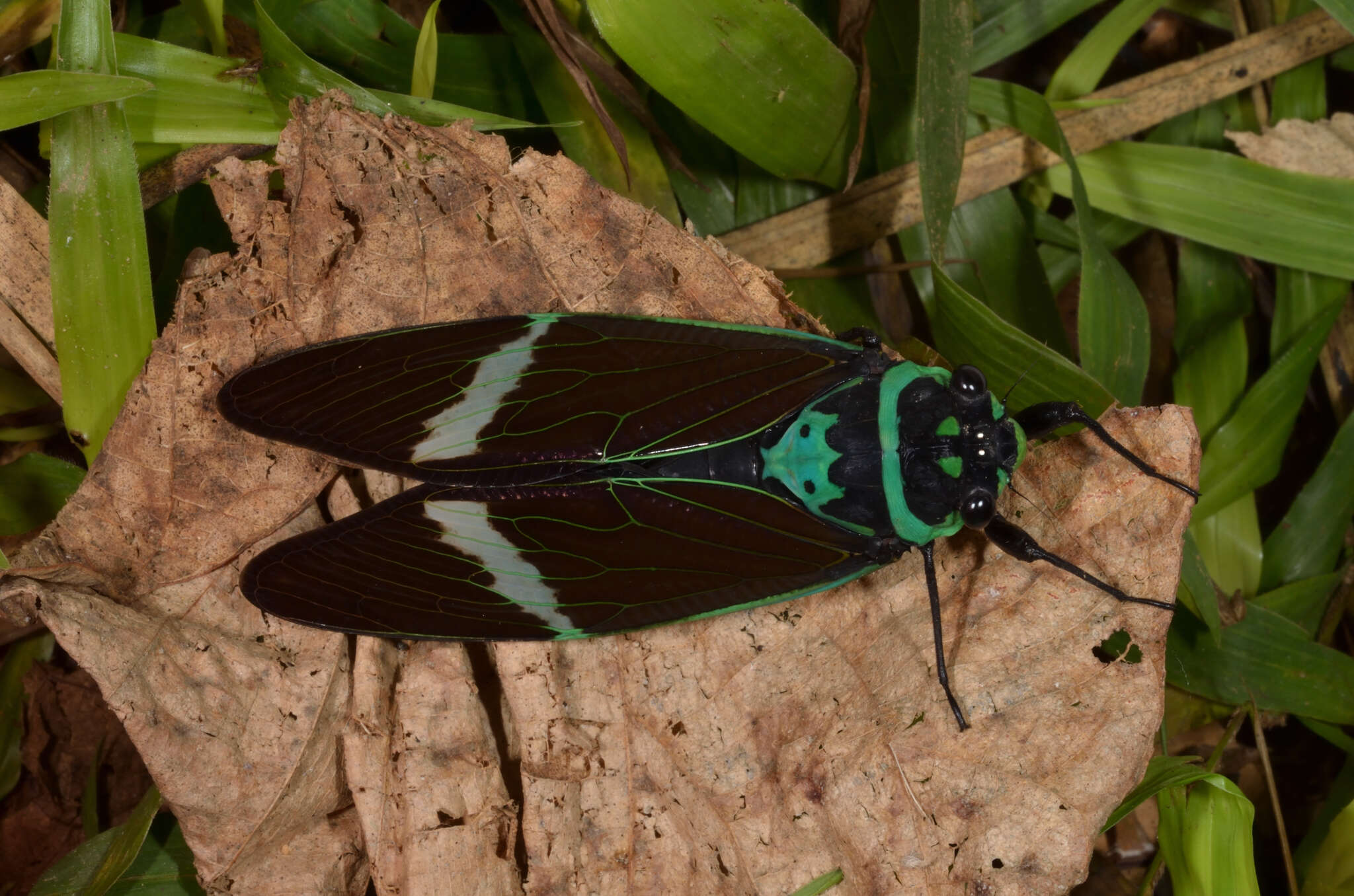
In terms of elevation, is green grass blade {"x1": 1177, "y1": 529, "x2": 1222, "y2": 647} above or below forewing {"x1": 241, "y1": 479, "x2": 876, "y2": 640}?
below

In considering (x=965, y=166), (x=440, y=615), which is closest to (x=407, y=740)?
(x=440, y=615)

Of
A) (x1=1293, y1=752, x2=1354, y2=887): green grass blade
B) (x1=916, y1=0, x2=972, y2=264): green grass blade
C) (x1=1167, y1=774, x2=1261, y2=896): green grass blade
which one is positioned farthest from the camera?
(x1=1293, y1=752, x2=1354, y2=887): green grass blade

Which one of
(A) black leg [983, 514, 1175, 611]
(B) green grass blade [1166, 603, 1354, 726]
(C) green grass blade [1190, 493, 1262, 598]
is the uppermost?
(A) black leg [983, 514, 1175, 611]

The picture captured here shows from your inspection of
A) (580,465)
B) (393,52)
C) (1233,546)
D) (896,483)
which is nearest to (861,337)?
(896,483)

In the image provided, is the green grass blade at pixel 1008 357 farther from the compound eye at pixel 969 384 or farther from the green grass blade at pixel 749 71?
the green grass blade at pixel 749 71

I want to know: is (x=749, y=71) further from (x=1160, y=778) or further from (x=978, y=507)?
(x=1160, y=778)

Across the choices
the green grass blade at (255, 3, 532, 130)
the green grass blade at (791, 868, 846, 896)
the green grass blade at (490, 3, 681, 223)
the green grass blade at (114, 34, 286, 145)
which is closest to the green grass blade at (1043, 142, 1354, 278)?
the green grass blade at (490, 3, 681, 223)

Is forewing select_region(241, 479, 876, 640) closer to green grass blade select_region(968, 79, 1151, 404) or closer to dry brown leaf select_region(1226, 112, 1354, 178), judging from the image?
green grass blade select_region(968, 79, 1151, 404)

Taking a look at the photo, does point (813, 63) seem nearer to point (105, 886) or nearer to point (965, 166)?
point (965, 166)
